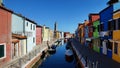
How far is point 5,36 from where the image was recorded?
2336cm

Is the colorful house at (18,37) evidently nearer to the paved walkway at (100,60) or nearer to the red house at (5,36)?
the red house at (5,36)

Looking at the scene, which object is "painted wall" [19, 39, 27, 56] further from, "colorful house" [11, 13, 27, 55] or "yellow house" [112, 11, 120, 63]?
"yellow house" [112, 11, 120, 63]

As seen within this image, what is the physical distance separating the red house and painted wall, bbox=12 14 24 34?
28.9 ft

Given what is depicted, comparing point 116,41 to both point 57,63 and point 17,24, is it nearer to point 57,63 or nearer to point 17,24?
point 57,63

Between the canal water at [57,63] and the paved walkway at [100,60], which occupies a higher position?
the paved walkway at [100,60]

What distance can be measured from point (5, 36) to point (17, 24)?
1165 cm

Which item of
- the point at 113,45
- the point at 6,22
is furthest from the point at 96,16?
the point at 6,22

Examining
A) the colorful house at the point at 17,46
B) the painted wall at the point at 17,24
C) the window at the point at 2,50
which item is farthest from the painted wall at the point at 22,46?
the window at the point at 2,50

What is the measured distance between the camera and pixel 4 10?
899 inches

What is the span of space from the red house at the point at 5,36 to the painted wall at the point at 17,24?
8.80 meters

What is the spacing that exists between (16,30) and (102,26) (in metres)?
15.2

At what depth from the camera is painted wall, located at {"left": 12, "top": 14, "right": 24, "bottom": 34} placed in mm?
33487

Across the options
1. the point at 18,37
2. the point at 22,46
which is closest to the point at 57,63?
the point at 22,46

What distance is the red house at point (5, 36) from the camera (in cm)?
2220
